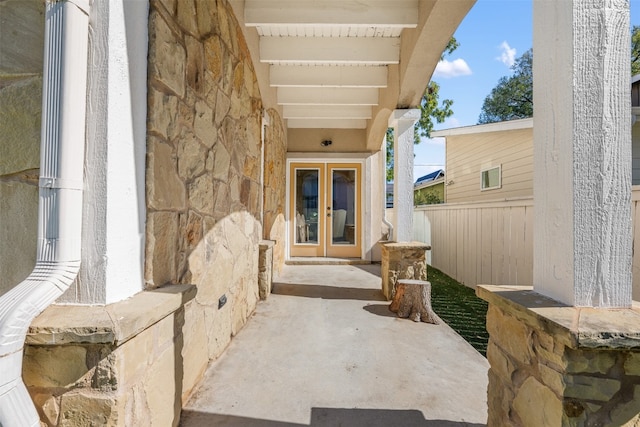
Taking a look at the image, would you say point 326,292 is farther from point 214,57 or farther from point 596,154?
point 596,154

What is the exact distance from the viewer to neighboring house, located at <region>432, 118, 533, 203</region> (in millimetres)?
6887

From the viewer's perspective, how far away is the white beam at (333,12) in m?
2.89

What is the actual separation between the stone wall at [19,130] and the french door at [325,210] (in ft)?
16.8

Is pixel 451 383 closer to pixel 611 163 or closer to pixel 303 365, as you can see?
pixel 303 365

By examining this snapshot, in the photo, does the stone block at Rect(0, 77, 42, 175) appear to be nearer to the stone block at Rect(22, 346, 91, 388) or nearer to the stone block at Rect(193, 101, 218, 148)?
the stone block at Rect(22, 346, 91, 388)

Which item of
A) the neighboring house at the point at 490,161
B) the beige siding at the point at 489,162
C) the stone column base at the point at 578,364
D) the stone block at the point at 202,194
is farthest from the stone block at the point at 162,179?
the beige siding at the point at 489,162

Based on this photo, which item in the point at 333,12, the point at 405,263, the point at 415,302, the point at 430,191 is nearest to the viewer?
the point at 333,12

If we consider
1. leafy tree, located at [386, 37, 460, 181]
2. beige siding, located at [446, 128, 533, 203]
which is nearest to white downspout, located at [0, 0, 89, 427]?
beige siding, located at [446, 128, 533, 203]

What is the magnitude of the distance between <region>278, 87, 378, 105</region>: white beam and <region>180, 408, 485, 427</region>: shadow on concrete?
4.19 metres

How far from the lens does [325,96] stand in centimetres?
475

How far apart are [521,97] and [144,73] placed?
23.5 m

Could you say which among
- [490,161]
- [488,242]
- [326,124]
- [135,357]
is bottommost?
[135,357]

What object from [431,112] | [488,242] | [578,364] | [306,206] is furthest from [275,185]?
[431,112]

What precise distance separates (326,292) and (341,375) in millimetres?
2038
